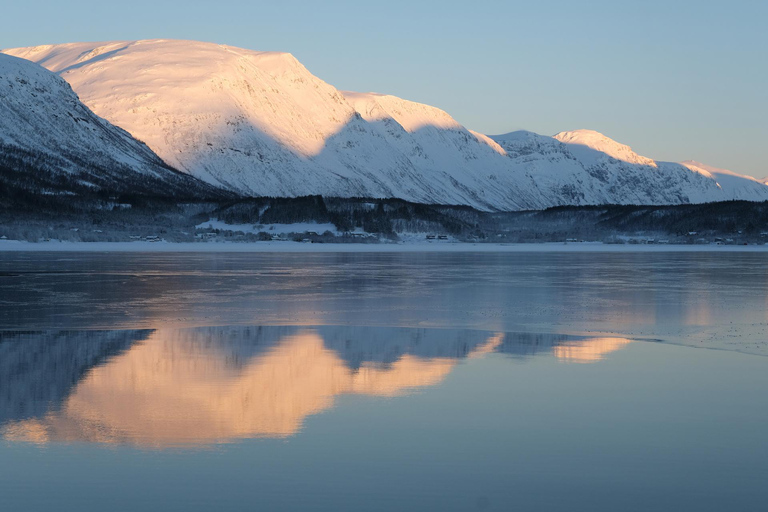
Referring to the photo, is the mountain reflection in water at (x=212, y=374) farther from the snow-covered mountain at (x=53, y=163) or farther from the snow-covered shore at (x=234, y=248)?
the snow-covered mountain at (x=53, y=163)

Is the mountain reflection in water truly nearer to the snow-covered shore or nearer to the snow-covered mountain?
the snow-covered shore

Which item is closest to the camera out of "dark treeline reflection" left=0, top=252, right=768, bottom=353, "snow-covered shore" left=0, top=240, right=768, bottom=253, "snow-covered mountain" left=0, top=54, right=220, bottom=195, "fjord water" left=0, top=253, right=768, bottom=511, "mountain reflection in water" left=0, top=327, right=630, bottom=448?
"fjord water" left=0, top=253, right=768, bottom=511

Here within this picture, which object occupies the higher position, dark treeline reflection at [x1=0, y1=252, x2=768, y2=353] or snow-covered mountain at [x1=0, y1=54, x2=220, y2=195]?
snow-covered mountain at [x1=0, y1=54, x2=220, y2=195]

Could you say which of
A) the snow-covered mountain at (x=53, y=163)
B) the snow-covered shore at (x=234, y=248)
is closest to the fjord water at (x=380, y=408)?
the snow-covered shore at (x=234, y=248)

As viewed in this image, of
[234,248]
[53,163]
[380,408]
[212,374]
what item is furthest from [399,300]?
[53,163]

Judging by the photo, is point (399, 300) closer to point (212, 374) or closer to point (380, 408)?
point (212, 374)

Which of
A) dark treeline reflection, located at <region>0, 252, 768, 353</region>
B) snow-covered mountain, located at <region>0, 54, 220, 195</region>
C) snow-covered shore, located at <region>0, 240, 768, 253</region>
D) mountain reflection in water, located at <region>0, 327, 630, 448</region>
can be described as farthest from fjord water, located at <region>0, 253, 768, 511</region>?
snow-covered mountain, located at <region>0, 54, 220, 195</region>
